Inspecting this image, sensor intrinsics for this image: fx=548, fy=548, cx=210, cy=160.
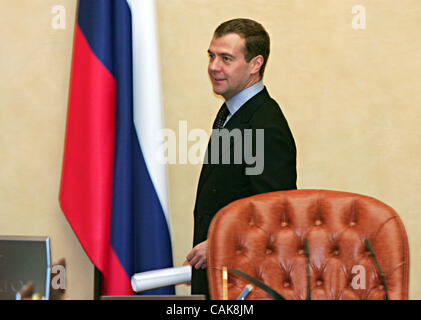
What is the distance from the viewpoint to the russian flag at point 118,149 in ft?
9.04

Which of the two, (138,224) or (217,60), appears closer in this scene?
(217,60)

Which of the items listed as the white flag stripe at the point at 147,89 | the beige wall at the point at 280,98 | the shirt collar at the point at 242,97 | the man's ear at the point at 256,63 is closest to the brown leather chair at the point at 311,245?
the shirt collar at the point at 242,97

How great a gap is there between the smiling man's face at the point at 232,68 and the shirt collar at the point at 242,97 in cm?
2

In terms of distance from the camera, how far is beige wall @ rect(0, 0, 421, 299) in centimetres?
311

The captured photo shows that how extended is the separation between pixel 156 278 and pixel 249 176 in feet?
2.93

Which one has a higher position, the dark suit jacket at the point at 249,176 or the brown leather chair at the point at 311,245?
the dark suit jacket at the point at 249,176

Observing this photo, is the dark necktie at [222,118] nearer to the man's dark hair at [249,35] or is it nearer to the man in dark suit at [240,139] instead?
the man in dark suit at [240,139]

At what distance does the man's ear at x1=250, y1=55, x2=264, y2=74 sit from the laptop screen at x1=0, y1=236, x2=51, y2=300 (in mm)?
1359

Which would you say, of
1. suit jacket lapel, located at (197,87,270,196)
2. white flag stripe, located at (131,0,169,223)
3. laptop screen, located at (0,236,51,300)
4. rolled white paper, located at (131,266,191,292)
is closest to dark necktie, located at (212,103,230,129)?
suit jacket lapel, located at (197,87,270,196)

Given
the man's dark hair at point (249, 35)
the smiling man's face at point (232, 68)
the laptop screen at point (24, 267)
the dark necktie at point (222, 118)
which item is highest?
the man's dark hair at point (249, 35)
